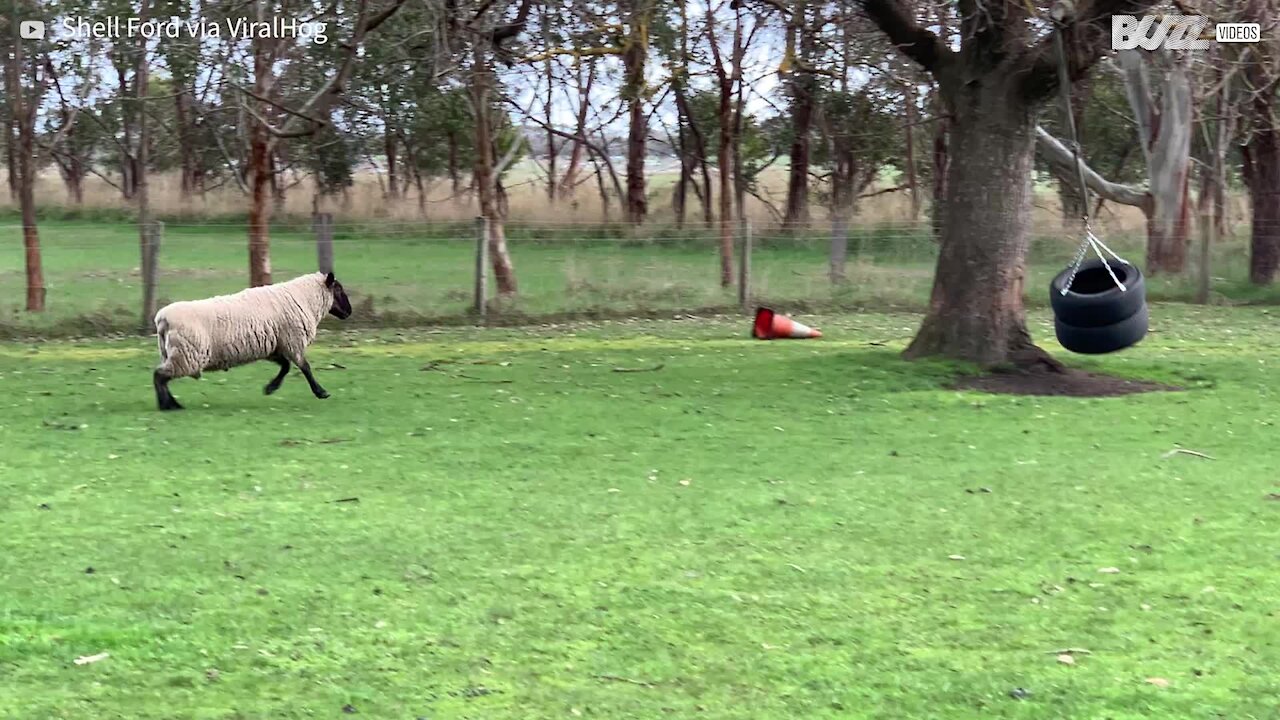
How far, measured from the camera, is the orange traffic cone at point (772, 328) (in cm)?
1594

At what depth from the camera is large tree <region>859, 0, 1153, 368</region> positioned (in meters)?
11.9

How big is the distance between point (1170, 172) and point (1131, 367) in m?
13.2

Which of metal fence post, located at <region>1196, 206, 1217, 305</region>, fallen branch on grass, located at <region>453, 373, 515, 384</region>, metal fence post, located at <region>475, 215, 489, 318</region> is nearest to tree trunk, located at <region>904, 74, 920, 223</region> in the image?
metal fence post, located at <region>1196, 206, 1217, 305</region>

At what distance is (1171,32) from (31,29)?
48.1 feet

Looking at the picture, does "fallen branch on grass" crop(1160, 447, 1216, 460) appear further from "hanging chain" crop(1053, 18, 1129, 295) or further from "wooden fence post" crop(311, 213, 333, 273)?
"wooden fence post" crop(311, 213, 333, 273)

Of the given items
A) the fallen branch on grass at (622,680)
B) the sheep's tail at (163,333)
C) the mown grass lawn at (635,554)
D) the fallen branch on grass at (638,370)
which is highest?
the sheep's tail at (163,333)

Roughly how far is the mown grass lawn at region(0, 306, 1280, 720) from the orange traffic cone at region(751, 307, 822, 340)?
4.61 meters

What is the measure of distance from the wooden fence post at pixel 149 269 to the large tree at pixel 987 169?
9355 mm

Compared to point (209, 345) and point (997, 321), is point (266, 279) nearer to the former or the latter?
point (209, 345)

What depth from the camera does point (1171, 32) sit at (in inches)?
497

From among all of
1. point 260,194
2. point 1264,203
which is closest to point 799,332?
point 260,194

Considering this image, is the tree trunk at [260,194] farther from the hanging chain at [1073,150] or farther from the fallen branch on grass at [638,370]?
the hanging chain at [1073,150]

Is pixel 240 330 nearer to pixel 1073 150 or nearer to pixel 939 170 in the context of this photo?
pixel 1073 150

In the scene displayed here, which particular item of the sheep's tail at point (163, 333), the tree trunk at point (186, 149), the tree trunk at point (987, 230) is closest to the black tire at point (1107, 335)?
the tree trunk at point (987, 230)
